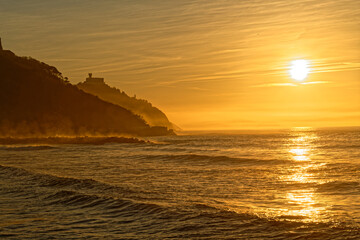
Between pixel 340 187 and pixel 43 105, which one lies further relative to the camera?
pixel 43 105

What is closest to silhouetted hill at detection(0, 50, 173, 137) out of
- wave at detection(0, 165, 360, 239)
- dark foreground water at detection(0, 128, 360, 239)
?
dark foreground water at detection(0, 128, 360, 239)

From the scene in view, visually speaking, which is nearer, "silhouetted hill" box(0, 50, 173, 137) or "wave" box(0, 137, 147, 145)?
"wave" box(0, 137, 147, 145)

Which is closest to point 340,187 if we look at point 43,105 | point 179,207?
point 179,207

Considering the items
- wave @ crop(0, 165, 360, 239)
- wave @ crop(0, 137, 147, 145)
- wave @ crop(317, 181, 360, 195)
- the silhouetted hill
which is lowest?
wave @ crop(0, 165, 360, 239)

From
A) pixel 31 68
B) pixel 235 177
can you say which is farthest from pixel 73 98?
pixel 235 177

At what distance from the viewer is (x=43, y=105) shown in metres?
156

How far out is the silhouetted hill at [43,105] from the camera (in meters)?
145

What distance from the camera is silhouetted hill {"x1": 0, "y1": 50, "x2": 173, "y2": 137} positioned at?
14500 centimetres

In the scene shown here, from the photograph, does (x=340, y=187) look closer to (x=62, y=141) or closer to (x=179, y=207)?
(x=179, y=207)

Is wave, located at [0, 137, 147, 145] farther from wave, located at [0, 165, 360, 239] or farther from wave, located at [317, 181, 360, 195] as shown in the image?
Answer: wave, located at [0, 165, 360, 239]

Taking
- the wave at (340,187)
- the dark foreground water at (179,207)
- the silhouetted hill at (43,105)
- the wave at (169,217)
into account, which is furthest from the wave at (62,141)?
the wave at (169,217)

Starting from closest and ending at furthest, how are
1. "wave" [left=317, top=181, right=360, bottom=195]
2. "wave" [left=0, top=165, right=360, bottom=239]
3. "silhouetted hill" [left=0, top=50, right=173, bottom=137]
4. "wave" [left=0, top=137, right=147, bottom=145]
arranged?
"wave" [left=0, top=165, right=360, bottom=239] < "wave" [left=317, top=181, right=360, bottom=195] < "wave" [left=0, top=137, right=147, bottom=145] < "silhouetted hill" [left=0, top=50, right=173, bottom=137]

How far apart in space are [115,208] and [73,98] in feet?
491

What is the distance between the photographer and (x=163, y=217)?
16891mm
